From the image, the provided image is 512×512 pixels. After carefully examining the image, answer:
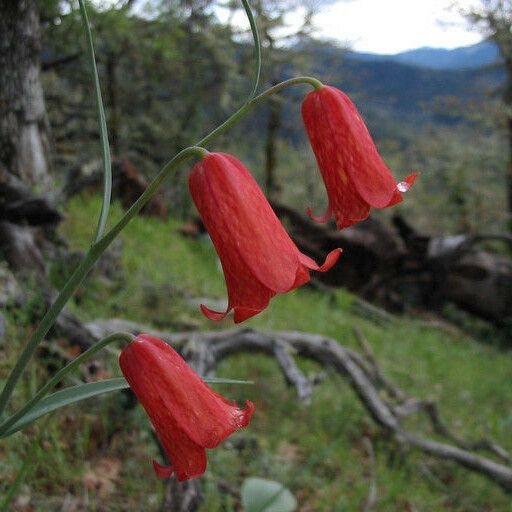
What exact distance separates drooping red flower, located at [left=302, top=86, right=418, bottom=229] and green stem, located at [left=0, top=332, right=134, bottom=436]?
15.6 inches

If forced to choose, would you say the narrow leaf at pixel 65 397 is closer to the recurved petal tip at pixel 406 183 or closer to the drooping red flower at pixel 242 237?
the drooping red flower at pixel 242 237

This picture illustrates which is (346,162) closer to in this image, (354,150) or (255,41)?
(354,150)

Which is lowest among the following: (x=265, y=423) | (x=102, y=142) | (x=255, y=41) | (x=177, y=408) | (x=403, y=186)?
(x=265, y=423)

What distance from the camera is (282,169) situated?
2300 cm

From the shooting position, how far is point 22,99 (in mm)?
2855

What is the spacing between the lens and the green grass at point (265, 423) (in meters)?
1.90

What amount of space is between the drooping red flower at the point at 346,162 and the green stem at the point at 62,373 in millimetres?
396

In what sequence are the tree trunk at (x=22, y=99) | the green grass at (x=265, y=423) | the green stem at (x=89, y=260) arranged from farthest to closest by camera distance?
the tree trunk at (x=22, y=99)
the green grass at (x=265, y=423)
the green stem at (x=89, y=260)

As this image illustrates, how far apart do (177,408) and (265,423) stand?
1.75m

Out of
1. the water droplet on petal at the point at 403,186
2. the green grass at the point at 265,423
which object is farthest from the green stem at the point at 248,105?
the green grass at the point at 265,423

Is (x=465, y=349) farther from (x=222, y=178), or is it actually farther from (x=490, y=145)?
(x=490, y=145)

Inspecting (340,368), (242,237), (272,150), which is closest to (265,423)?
(340,368)

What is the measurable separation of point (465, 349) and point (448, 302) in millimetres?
1339

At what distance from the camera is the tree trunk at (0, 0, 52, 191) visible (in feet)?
8.42
